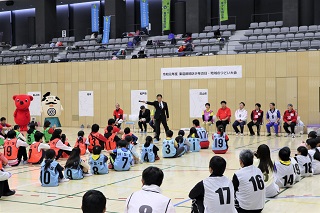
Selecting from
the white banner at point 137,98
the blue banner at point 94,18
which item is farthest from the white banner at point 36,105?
the blue banner at point 94,18

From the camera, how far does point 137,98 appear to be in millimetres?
26438

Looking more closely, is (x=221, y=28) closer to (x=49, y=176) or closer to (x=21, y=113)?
(x=21, y=113)

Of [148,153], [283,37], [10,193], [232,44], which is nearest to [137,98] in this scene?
[232,44]

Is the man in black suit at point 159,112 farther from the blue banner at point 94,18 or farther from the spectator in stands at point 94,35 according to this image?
the blue banner at point 94,18

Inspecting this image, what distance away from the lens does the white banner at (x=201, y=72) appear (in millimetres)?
23922

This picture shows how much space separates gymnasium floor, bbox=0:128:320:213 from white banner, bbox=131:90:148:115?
504 inches

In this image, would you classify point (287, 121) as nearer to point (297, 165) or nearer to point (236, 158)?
point (236, 158)

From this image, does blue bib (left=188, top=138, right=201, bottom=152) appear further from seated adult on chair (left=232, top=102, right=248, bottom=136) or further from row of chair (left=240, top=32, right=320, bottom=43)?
row of chair (left=240, top=32, right=320, bottom=43)

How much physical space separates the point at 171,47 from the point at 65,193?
18.9 m

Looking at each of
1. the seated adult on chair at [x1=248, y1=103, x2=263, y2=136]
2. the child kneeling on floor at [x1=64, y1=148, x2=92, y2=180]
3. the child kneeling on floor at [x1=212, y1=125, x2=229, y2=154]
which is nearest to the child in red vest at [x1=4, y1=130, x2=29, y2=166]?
the child kneeling on floor at [x1=64, y1=148, x2=92, y2=180]

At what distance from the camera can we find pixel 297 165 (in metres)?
9.84

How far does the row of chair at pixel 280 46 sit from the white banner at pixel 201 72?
1.23 metres

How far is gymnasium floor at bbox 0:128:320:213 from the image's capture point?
7859 millimetres

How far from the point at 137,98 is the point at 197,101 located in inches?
143
